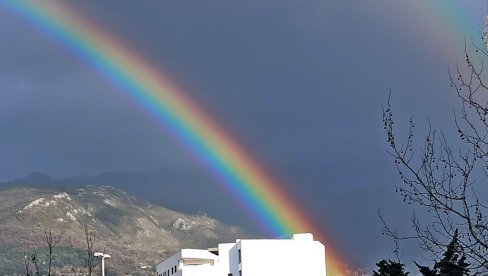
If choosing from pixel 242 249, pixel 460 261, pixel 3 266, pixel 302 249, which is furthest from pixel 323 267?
pixel 3 266

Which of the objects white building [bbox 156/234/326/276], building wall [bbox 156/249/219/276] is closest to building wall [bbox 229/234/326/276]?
white building [bbox 156/234/326/276]

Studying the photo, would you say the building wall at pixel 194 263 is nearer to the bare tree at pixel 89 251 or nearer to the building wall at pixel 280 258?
the building wall at pixel 280 258

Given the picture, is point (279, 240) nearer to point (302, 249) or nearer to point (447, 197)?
point (302, 249)

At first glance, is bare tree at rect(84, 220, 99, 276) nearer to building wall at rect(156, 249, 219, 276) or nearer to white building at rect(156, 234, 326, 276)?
white building at rect(156, 234, 326, 276)

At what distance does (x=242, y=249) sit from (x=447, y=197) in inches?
3284

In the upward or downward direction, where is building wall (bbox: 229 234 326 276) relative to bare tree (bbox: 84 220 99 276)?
upward

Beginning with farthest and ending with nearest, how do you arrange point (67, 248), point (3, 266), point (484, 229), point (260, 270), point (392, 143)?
point (3, 266) < point (67, 248) < point (260, 270) < point (392, 143) < point (484, 229)

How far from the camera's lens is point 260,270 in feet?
297

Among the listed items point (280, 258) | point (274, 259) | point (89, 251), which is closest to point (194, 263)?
point (274, 259)

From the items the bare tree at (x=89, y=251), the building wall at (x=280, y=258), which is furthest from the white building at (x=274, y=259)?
the bare tree at (x=89, y=251)

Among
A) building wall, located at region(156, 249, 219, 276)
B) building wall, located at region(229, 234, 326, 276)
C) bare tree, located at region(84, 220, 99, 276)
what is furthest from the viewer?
building wall, located at region(156, 249, 219, 276)

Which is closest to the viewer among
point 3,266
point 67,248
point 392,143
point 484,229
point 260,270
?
point 484,229

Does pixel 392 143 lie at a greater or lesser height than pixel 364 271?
lesser

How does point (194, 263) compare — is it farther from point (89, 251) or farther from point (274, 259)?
point (89, 251)
